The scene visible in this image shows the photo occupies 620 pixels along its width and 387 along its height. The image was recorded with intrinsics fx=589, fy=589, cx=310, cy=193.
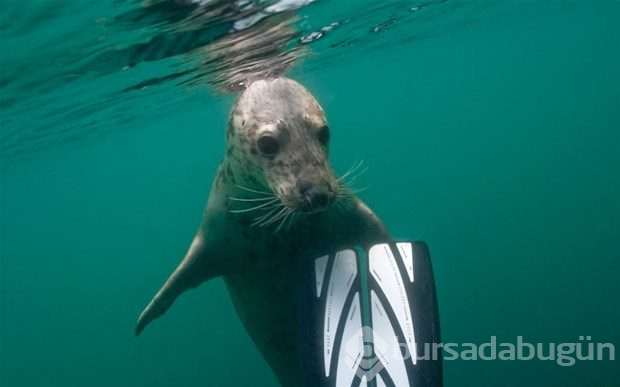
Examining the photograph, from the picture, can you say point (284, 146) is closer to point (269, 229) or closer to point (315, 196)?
point (315, 196)

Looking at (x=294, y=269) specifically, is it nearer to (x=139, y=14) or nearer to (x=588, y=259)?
(x=139, y=14)

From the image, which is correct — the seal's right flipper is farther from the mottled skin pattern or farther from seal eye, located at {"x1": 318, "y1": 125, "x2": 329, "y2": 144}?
seal eye, located at {"x1": 318, "y1": 125, "x2": 329, "y2": 144}

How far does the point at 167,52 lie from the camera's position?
28.5ft

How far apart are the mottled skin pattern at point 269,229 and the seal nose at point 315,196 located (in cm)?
18

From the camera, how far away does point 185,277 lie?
15.9ft

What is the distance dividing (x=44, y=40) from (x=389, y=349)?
5.50 metres

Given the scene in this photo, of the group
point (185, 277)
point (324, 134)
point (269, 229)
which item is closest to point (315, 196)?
point (324, 134)

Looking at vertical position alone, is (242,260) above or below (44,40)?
below

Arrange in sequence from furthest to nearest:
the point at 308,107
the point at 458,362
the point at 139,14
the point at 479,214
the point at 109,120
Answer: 1. the point at 479,214
2. the point at 109,120
3. the point at 458,362
4. the point at 139,14
5. the point at 308,107

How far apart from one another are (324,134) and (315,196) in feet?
2.25

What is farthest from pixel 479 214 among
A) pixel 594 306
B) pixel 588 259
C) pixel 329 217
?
pixel 329 217

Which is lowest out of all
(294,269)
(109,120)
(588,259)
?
(588,259)

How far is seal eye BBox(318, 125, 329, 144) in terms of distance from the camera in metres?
4.06

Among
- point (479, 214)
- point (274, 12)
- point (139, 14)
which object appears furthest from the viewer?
point (479, 214)
